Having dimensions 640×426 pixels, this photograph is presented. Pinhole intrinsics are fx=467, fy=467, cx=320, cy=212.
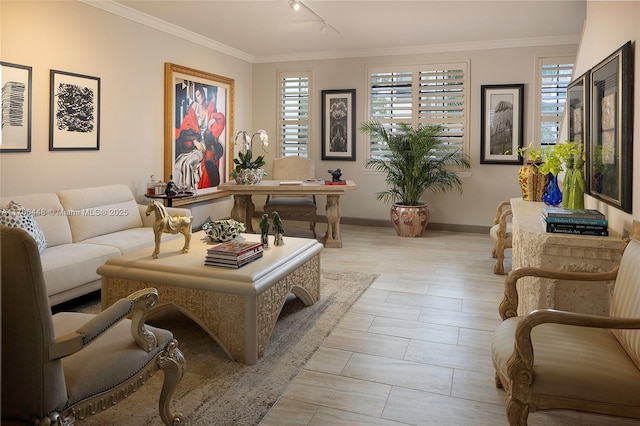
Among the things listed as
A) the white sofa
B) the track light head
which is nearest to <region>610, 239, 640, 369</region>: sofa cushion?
the white sofa

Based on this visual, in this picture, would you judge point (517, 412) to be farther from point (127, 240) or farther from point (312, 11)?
point (312, 11)

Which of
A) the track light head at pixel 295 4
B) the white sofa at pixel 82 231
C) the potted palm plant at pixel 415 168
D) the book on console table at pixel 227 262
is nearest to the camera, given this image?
the book on console table at pixel 227 262

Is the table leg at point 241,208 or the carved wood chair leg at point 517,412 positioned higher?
the table leg at point 241,208

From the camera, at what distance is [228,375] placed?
8.39ft

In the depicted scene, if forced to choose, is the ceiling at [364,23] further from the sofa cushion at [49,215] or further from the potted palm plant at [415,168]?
the sofa cushion at [49,215]

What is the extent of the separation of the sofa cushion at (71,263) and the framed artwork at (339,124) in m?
4.36

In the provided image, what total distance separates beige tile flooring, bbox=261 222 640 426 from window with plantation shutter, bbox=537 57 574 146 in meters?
2.61

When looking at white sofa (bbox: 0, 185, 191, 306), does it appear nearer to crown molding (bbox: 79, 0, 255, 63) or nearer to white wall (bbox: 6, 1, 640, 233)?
white wall (bbox: 6, 1, 640, 233)

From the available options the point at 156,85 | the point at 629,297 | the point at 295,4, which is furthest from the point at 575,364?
the point at 156,85

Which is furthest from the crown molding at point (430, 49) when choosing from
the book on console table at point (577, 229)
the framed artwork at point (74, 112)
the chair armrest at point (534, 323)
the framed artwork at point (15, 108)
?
the chair armrest at point (534, 323)

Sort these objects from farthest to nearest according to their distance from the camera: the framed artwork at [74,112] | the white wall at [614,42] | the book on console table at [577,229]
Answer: the framed artwork at [74,112]
the book on console table at [577,229]
the white wall at [614,42]

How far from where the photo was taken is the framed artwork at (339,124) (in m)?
7.40

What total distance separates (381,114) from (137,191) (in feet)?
12.4

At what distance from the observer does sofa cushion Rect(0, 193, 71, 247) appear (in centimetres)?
381
